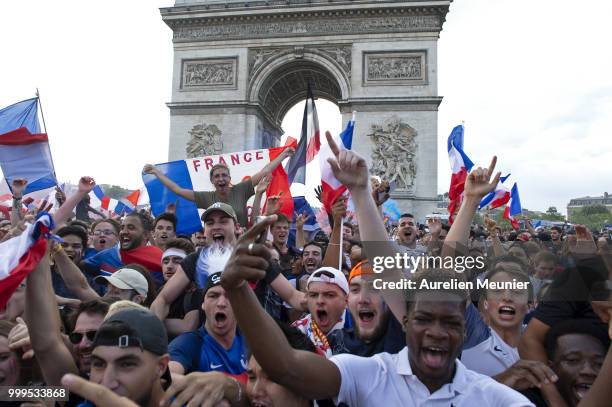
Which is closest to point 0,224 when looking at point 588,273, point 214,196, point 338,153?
point 214,196

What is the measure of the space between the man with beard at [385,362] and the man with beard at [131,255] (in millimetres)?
3032

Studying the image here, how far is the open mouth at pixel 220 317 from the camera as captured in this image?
2702 millimetres

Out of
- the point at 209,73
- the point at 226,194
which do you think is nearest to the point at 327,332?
the point at 226,194

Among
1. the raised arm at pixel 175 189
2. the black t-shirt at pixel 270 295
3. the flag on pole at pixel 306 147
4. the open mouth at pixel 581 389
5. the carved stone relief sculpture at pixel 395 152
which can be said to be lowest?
the open mouth at pixel 581 389

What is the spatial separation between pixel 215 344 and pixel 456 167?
482 cm

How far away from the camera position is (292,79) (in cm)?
2391

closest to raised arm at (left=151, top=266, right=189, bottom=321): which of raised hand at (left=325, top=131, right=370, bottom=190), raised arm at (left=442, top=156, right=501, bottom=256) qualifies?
raised hand at (left=325, top=131, right=370, bottom=190)

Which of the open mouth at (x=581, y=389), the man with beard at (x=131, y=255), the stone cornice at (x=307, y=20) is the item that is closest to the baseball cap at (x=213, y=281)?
the man with beard at (x=131, y=255)

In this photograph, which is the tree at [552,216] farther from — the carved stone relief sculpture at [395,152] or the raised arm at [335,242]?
the raised arm at [335,242]

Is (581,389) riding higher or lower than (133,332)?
lower

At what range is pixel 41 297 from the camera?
2234 mm

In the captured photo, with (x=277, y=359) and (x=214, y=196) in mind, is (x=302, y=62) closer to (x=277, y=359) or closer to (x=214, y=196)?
(x=214, y=196)

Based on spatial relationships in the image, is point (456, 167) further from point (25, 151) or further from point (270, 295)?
point (25, 151)

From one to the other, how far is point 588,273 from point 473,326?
2.20 feet
